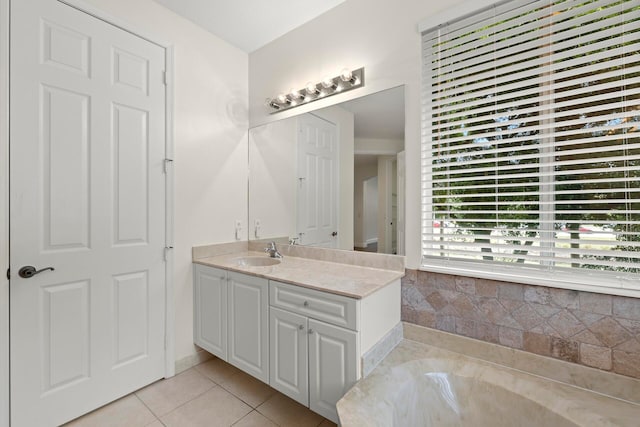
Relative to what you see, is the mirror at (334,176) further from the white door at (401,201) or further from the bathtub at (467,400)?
the bathtub at (467,400)

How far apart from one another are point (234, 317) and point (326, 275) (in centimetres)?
72

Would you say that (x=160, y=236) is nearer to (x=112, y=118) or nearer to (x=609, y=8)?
(x=112, y=118)

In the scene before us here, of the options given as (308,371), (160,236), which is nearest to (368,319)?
(308,371)

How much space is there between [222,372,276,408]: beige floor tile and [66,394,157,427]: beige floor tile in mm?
475

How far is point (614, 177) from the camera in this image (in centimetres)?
123

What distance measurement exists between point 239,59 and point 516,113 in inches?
88.7

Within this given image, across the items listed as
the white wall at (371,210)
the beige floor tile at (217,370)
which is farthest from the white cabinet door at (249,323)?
the white wall at (371,210)

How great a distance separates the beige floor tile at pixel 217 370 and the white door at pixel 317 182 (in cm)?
111

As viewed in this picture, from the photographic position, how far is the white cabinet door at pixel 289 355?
1.53 m

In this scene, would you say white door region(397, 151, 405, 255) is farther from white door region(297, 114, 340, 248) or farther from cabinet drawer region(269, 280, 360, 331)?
cabinet drawer region(269, 280, 360, 331)

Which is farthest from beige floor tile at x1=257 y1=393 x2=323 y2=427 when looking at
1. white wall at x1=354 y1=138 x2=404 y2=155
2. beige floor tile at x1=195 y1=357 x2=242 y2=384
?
white wall at x1=354 y1=138 x2=404 y2=155

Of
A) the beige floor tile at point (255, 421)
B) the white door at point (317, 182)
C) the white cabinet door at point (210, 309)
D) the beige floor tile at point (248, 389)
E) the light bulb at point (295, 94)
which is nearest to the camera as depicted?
the beige floor tile at point (255, 421)

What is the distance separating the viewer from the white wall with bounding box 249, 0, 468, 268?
170 centimetres

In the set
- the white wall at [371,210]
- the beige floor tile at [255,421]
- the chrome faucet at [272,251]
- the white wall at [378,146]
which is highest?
the white wall at [378,146]
